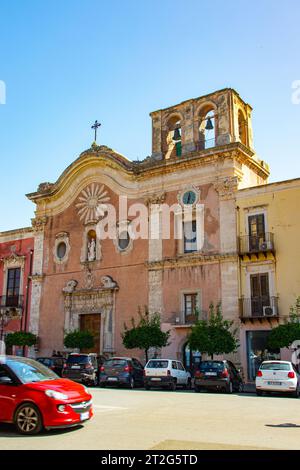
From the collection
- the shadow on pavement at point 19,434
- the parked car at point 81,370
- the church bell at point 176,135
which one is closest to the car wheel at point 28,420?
the shadow on pavement at point 19,434

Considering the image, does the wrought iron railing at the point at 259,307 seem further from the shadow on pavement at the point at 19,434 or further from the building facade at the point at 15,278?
the shadow on pavement at the point at 19,434

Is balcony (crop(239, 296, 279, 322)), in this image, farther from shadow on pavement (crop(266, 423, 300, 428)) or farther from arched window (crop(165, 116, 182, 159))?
shadow on pavement (crop(266, 423, 300, 428))

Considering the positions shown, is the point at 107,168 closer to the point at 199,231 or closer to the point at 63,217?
the point at 63,217

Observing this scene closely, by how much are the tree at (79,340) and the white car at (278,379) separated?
13.0m

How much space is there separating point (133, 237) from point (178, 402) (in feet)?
52.2

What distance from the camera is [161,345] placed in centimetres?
2586

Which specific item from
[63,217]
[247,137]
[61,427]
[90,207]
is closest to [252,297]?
[247,137]

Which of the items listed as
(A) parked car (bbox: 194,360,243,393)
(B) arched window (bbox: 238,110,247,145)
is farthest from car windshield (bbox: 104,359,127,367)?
(B) arched window (bbox: 238,110,247,145)

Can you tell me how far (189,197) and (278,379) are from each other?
13128 millimetres

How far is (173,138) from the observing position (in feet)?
101

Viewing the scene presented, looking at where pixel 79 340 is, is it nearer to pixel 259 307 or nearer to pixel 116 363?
pixel 116 363

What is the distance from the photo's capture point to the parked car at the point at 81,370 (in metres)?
21.5

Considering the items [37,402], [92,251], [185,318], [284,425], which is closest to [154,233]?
[92,251]

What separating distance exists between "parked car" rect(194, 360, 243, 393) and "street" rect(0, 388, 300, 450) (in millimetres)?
5120
